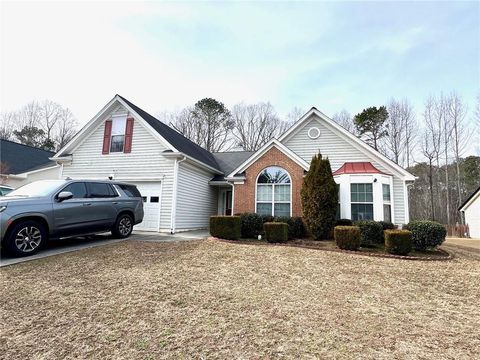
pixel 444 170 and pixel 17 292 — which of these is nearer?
pixel 17 292

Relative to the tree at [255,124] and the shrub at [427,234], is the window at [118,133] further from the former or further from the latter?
the tree at [255,124]

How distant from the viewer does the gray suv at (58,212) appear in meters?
7.00

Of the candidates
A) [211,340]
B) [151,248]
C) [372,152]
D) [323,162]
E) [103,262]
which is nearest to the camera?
[211,340]

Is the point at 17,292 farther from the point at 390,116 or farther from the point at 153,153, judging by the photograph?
the point at 390,116

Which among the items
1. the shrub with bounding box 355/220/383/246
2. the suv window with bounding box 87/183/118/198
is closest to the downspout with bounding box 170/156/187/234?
the suv window with bounding box 87/183/118/198

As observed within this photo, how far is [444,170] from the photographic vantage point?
105 ft

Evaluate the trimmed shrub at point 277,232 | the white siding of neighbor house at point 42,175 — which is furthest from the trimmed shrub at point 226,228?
the white siding of neighbor house at point 42,175

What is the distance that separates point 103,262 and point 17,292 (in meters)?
2.01

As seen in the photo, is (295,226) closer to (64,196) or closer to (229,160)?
(64,196)

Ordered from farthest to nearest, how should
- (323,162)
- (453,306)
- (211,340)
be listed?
(323,162), (453,306), (211,340)

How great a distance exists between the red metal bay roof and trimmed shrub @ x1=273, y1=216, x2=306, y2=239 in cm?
310

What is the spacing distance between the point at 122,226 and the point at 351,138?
36.4 feet

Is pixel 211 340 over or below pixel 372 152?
below

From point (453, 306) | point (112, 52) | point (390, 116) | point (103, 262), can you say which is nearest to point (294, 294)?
point (453, 306)
